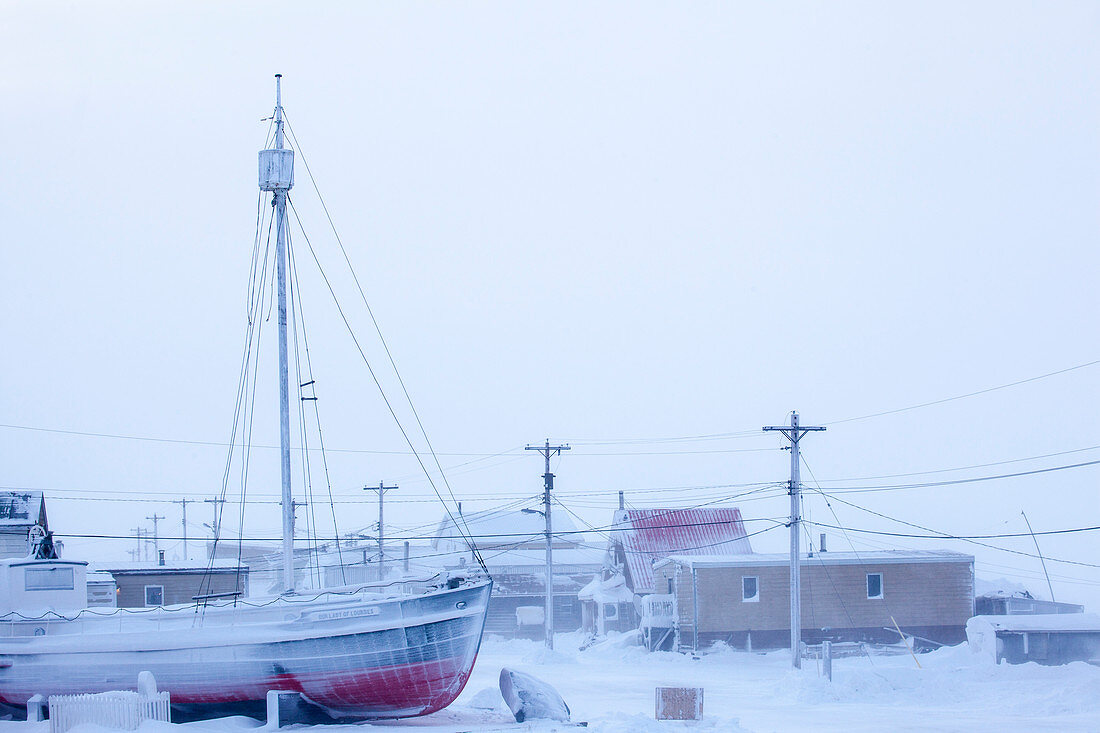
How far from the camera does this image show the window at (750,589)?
155 feet

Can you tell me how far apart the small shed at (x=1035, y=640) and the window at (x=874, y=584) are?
9359 millimetres

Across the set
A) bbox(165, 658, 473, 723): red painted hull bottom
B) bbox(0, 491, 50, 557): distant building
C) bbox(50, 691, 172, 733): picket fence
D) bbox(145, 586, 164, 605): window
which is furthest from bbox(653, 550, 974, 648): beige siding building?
bbox(50, 691, 172, 733): picket fence

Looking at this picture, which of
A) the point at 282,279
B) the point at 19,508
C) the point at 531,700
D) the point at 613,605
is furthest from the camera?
the point at 613,605

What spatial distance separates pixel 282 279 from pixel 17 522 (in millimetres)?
16281

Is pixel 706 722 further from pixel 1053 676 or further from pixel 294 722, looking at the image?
pixel 1053 676

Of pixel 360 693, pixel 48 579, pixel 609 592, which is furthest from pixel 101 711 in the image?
pixel 609 592

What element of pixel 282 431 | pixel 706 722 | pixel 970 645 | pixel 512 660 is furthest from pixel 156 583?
pixel 970 645

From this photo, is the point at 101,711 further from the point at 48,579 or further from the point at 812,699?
the point at 812,699

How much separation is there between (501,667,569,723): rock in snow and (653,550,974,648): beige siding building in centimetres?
2486

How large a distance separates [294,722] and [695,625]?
1041 inches

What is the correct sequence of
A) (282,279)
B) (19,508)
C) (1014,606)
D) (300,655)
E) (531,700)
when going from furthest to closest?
(1014,606)
(19,508)
(282,279)
(300,655)
(531,700)

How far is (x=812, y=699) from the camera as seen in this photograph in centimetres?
2781

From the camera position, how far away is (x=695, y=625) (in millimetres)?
46406

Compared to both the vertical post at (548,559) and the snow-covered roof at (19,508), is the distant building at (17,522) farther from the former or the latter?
the vertical post at (548,559)
